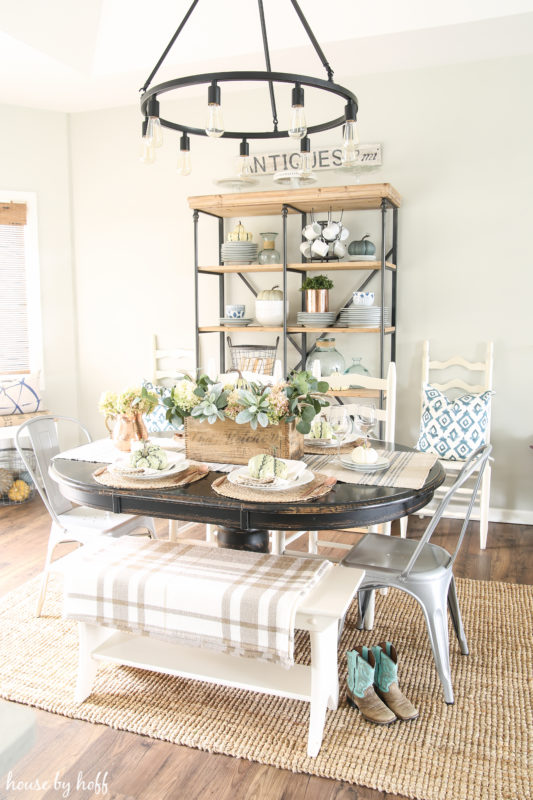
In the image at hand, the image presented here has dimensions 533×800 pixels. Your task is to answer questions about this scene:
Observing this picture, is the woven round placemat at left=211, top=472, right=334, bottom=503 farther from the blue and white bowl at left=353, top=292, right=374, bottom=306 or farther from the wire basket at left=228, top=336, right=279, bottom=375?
the wire basket at left=228, top=336, right=279, bottom=375

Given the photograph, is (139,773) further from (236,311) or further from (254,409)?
(236,311)

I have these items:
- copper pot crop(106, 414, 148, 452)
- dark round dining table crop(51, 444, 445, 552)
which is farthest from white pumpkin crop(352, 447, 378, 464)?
copper pot crop(106, 414, 148, 452)

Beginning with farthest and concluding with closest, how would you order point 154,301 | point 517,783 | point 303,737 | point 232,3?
point 154,301 → point 232,3 → point 303,737 → point 517,783

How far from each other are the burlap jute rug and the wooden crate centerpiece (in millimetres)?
775

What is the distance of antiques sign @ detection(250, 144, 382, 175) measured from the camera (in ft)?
13.6

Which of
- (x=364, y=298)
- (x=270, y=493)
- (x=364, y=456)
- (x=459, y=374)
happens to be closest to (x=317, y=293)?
(x=364, y=298)

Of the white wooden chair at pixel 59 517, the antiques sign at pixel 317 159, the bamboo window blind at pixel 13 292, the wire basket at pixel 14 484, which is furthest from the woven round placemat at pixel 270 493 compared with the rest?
the bamboo window blind at pixel 13 292

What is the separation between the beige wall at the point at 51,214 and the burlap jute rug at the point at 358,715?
2553 millimetres

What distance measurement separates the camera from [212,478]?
2344mm

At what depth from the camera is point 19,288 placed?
16.0 feet

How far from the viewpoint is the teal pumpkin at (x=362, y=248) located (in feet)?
13.2

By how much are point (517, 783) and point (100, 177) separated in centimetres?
443

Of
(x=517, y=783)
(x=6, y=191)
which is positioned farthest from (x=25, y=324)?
(x=517, y=783)

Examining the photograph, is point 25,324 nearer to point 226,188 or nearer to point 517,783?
point 226,188
